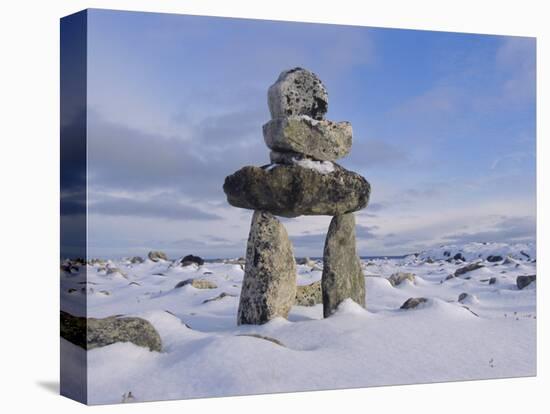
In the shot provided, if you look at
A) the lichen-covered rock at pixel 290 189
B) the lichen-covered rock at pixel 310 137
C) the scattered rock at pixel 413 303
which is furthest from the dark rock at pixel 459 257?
the lichen-covered rock at pixel 310 137

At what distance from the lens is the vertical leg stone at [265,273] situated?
15266 millimetres

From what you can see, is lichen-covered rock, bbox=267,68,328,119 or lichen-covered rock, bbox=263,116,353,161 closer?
lichen-covered rock, bbox=263,116,353,161

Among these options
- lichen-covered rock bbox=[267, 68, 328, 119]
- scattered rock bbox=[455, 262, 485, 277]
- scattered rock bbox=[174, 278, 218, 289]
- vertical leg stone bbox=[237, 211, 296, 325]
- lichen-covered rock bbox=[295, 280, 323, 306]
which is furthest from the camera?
scattered rock bbox=[455, 262, 485, 277]

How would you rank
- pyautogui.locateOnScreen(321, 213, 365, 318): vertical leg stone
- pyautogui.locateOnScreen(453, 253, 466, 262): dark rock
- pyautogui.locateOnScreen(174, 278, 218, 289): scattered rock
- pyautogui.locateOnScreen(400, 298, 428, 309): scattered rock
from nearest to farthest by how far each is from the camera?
pyautogui.locateOnScreen(321, 213, 365, 318): vertical leg stone
pyautogui.locateOnScreen(400, 298, 428, 309): scattered rock
pyautogui.locateOnScreen(174, 278, 218, 289): scattered rock
pyautogui.locateOnScreen(453, 253, 466, 262): dark rock

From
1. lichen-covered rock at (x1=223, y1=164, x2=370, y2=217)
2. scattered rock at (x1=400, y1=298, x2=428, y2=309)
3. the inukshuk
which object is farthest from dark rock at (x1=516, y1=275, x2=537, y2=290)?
lichen-covered rock at (x1=223, y1=164, x2=370, y2=217)

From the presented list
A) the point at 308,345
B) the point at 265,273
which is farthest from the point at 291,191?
the point at 308,345

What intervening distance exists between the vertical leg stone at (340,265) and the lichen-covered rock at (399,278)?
20.8 feet

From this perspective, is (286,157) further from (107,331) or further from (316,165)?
(107,331)

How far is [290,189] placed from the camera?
49.6 feet

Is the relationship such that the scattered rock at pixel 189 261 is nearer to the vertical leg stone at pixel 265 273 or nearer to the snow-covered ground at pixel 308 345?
the snow-covered ground at pixel 308 345

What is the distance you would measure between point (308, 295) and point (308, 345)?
386cm

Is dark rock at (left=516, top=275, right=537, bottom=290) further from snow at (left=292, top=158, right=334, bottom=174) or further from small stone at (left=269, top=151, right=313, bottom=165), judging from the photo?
small stone at (left=269, top=151, right=313, bottom=165)

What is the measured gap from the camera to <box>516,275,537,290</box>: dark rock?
758 inches

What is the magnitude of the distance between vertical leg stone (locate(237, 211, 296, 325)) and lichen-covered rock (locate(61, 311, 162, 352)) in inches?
97.3
